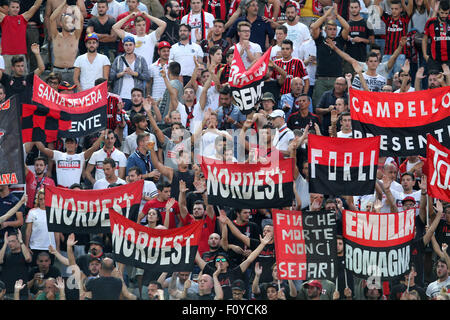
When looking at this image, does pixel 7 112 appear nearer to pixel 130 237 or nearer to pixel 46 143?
pixel 46 143

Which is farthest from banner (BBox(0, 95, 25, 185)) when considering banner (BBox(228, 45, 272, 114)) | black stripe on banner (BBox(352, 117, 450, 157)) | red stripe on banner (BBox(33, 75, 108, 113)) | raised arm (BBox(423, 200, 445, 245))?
raised arm (BBox(423, 200, 445, 245))

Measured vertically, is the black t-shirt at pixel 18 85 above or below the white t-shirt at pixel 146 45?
below

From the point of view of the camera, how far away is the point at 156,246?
1844 cm

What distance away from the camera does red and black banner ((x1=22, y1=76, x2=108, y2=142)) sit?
20344mm

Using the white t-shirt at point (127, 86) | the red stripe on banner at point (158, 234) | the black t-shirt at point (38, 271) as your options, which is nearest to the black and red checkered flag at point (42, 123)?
the white t-shirt at point (127, 86)

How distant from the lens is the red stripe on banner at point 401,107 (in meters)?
19.3

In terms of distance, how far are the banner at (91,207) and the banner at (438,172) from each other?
13.1ft

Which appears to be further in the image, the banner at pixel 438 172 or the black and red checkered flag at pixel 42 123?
the black and red checkered flag at pixel 42 123

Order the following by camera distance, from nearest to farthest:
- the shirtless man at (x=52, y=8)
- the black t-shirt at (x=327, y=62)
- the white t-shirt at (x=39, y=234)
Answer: the white t-shirt at (x=39, y=234) → the black t-shirt at (x=327, y=62) → the shirtless man at (x=52, y=8)

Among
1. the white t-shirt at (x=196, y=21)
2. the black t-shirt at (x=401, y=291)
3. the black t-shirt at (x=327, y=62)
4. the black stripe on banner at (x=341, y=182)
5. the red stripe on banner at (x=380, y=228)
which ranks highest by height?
the white t-shirt at (x=196, y=21)

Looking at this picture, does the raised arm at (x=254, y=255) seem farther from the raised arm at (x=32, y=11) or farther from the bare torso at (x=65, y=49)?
the raised arm at (x=32, y=11)

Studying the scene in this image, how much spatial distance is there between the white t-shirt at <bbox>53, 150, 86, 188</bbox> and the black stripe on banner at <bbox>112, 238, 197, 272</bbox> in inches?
84.2

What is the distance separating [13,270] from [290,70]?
5.75 metres

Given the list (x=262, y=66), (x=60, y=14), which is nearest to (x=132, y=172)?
(x=262, y=66)
